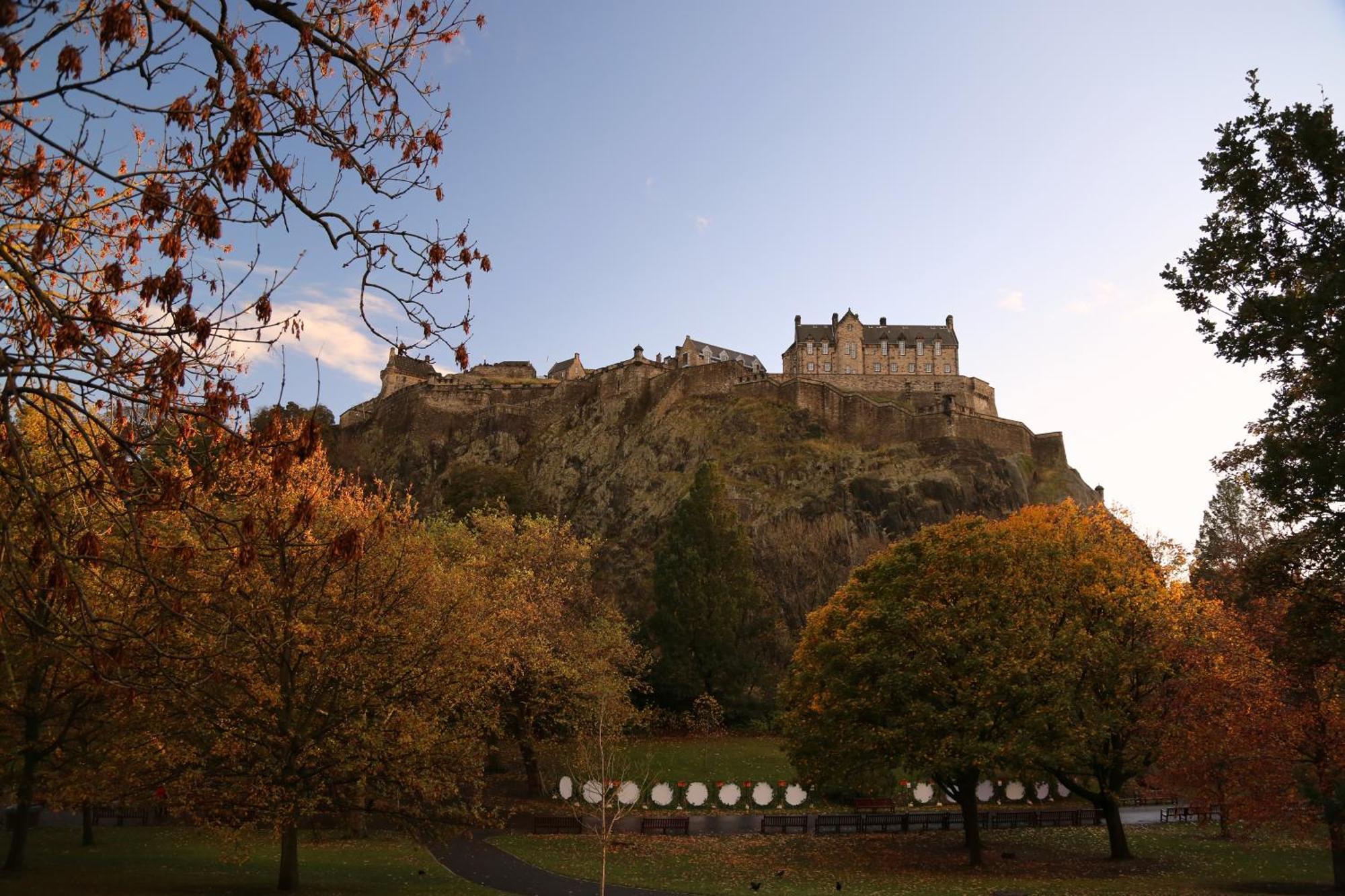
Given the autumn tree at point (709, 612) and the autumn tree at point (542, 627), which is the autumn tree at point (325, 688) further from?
the autumn tree at point (709, 612)

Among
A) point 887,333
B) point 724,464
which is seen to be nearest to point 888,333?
point 887,333

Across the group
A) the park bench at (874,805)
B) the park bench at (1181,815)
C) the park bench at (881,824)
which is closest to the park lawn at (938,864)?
the park bench at (881,824)

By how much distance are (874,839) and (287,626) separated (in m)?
19.8

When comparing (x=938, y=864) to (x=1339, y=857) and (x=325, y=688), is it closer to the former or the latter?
(x=1339, y=857)

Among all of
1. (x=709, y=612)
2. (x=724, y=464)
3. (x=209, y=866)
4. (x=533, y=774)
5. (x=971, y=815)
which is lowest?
(x=209, y=866)

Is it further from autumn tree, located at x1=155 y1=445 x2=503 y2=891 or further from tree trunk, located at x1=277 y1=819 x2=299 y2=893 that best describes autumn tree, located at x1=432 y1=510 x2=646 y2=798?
tree trunk, located at x1=277 y1=819 x2=299 y2=893

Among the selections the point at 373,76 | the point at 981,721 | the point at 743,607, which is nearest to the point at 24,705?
the point at 373,76

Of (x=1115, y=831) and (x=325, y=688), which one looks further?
(x=1115, y=831)

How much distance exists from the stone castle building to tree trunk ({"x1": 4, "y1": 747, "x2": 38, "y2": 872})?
263 ft

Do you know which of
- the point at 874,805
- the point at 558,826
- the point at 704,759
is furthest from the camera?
the point at 704,759

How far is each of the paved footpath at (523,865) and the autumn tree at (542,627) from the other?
4294mm

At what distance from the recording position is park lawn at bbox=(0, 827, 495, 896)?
19406mm

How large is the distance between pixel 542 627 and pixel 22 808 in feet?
61.3

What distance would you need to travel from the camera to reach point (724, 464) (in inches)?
2847
